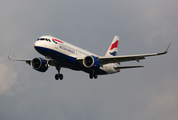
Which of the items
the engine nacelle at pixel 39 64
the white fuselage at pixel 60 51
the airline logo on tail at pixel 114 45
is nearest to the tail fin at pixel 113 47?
the airline logo on tail at pixel 114 45

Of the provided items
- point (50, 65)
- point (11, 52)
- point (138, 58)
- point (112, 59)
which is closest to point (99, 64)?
point (112, 59)

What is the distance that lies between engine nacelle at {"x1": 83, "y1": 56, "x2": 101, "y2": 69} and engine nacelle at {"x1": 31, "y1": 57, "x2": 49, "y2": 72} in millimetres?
6572

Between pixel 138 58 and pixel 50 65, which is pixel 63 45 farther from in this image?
pixel 138 58

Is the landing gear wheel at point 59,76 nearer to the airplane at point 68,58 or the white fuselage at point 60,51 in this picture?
the airplane at point 68,58

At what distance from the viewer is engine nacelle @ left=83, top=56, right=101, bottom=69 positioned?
48125mm

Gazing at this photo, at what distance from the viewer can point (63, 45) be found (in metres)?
47.3

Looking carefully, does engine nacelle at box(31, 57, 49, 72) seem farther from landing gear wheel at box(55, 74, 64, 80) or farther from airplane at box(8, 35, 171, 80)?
landing gear wheel at box(55, 74, 64, 80)

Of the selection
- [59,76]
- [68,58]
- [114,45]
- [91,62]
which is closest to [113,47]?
[114,45]

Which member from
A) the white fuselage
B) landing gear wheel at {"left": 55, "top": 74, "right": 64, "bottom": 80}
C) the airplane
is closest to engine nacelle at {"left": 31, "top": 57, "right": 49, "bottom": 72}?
the airplane

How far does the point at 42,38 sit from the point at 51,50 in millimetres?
2277

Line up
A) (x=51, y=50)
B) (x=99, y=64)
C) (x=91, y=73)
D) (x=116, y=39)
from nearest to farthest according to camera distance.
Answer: (x=51, y=50), (x=99, y=64), (x=91, y=73), (x=116, y=39)

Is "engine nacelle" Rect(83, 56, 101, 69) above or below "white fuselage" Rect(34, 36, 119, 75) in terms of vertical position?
below

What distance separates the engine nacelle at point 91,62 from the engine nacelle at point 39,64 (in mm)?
6572

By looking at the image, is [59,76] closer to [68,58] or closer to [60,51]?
[68,58]
